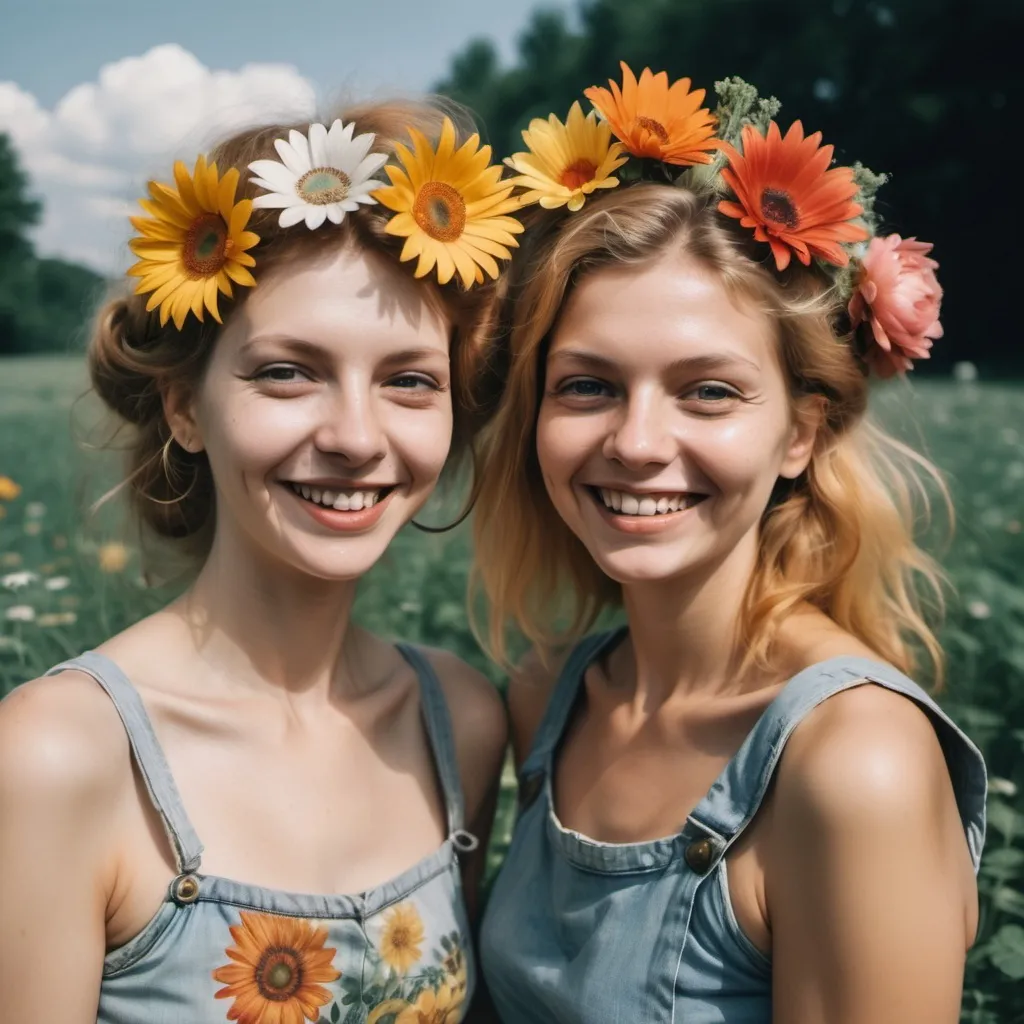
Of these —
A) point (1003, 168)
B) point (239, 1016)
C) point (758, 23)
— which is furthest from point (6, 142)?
point (758, 23)

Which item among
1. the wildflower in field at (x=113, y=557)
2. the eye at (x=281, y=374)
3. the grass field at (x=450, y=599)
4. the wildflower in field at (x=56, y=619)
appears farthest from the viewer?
the wildflower in field at (x=113, y=557)

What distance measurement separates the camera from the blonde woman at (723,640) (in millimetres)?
1840

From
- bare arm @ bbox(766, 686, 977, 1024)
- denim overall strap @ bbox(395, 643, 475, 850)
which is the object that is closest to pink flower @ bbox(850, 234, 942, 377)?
bare arm @ bbox(766, 686, 977, 1024)

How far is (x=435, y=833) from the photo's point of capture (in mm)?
2412

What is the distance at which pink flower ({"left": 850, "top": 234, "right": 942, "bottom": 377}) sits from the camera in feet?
7.47

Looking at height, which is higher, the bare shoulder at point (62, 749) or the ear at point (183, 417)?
the ear at point (183, 417)

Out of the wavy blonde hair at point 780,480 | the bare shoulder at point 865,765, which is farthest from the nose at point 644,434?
the bare shoulder at point 865,765

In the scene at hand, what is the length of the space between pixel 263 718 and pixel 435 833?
0.42 metres

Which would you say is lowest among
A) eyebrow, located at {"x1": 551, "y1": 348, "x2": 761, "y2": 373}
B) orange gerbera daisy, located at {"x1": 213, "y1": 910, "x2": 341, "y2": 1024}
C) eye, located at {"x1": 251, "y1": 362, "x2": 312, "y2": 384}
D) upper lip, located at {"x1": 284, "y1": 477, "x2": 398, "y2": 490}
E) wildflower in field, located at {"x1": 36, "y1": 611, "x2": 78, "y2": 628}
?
orange gerbera daisy, located at {"x1": 213, "y1": 910, "x2": 341, "y2": 1024}

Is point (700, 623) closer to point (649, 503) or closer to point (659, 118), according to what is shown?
point (649, 503)

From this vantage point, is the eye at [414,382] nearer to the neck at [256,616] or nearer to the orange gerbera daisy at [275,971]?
the neck at [256,616]

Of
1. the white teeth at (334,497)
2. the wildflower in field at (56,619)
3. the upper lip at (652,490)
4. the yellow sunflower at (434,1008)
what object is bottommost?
the yellow sunflower at (434,1008)

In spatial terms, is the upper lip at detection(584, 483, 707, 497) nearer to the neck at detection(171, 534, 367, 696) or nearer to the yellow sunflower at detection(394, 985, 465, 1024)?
the neck at detection(171, 534, 367, 696)

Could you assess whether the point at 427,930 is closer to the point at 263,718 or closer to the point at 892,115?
the point at 263,718
